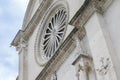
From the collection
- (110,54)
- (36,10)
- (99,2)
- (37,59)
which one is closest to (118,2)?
(99,2)

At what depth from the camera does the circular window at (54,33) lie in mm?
→ 13344

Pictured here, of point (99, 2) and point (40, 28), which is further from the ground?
point (40, 28)

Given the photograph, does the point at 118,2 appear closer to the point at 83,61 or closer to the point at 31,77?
the point at 83,61

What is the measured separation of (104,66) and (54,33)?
5.83 m

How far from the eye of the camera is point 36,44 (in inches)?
589

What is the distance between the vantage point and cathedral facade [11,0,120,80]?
8758mm

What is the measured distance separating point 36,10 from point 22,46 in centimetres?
196

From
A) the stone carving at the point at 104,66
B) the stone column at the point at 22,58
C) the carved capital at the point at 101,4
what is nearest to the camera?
the stone carving at the point at 104,66

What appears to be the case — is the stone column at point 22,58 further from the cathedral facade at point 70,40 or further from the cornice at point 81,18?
the cornice at point 81,18

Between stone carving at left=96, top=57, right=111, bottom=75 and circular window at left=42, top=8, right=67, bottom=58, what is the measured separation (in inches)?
174

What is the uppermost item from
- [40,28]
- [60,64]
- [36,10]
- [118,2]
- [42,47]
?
[36,10]

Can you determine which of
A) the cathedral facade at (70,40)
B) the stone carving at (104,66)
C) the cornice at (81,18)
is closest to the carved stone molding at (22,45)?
the cathedral facade at (70,40)

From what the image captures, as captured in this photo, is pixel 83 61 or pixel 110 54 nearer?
pixel 110 54

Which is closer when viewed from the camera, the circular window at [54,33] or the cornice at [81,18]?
the cornice at [81,18]
